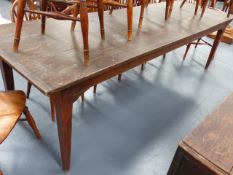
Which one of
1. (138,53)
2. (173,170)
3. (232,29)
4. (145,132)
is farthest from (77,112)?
(232,29)

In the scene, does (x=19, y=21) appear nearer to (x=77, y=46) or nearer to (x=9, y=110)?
(x=77, y=46)

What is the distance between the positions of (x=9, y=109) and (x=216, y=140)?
3.45 feet

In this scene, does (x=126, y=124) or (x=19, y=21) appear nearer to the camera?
(x=19, y=21)

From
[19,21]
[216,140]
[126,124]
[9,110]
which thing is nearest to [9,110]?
[9,110]

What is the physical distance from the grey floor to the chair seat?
0.42m

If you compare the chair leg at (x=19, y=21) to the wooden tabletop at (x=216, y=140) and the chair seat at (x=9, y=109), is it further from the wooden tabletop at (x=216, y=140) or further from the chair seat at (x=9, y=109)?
the wooden tabletop at (x=216, y=140)

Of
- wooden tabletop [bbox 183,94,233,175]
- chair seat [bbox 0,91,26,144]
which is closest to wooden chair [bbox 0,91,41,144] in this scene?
chair seat [bbox 0,91,26,144]

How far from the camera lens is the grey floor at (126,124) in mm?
1424

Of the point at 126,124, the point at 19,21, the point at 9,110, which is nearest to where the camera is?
the point at 19,21

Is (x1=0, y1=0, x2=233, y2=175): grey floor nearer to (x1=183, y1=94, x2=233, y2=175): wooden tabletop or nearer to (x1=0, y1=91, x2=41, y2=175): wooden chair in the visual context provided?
(x1=0, y1=91, x2=41, y2=175): wooden chair

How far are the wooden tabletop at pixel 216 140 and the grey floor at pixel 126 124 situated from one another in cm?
69

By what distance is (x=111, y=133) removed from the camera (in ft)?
5.49

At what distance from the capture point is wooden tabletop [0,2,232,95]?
3.14ft

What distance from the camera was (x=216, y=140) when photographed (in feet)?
2.75
